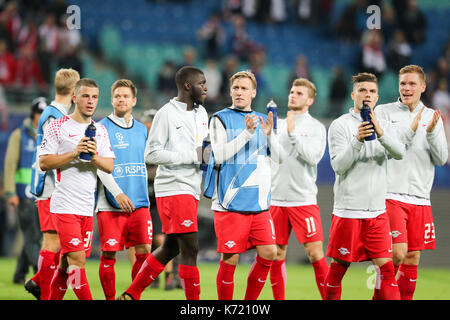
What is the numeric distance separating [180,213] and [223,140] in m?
0.77

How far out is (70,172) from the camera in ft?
19.0

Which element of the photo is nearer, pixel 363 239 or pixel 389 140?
pixel 389 140

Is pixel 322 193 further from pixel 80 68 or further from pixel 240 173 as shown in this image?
pixel 240 173

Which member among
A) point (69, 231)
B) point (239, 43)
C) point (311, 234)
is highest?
point (239, 43)

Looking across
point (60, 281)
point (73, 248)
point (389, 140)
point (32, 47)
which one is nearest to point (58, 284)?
point (60, 281)

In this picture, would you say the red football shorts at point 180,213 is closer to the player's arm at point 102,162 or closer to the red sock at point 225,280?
the red sock at point 225,280

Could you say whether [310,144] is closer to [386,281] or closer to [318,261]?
[318,261]

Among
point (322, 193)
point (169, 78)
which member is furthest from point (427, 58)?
point (169, 78)

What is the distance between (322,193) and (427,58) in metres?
5.92

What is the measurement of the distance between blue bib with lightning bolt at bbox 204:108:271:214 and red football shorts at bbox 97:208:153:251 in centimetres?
96

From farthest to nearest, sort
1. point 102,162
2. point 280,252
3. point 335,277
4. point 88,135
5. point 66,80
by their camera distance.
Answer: point 280,252 → point 66,80 → point 335,277 → point 102,162 → point 88,135

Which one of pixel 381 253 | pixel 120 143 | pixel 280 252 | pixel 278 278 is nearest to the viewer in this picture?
pixel 381 253

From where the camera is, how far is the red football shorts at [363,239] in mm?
6051

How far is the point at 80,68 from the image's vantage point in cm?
1357
